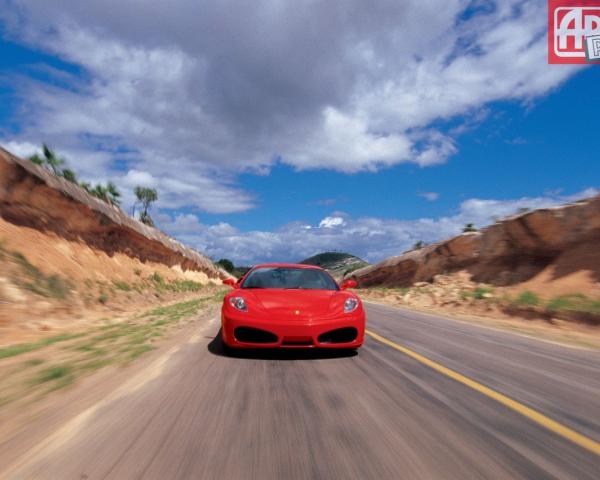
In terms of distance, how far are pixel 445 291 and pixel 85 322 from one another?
16968 mm

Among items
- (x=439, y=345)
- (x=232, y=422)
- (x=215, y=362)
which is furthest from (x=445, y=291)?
(x=232, y=422)

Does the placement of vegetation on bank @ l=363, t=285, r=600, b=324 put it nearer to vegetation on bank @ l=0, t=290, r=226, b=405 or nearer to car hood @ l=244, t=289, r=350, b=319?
car hood @ l=244, t=289, r=350, b=319

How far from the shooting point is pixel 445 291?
20.1m

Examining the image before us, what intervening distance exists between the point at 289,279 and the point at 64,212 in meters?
13.1

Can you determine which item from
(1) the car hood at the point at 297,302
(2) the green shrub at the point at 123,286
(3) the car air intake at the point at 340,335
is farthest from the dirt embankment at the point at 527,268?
(2) the green shrub at the point at 123,286

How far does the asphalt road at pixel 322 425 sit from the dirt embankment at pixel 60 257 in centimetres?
561

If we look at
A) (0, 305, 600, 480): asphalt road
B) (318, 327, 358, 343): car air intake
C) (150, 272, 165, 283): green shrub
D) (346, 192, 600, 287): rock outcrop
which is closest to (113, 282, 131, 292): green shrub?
(150, 272, 165, 283): green shrub

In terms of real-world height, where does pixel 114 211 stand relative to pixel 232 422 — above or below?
above

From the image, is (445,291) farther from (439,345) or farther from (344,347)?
(344,347)

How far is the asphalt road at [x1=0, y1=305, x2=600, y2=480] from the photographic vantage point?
2.08 meters

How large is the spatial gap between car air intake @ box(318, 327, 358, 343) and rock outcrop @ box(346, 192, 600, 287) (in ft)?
43.7

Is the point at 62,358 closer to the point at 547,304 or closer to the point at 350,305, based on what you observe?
the point at 350,305

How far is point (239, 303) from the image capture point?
4.96 metres

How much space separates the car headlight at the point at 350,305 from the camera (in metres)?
5.00
